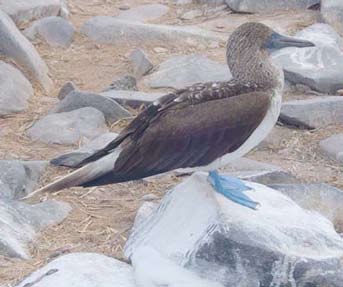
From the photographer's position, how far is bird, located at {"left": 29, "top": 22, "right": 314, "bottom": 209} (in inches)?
228

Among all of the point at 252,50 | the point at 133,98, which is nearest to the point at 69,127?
the point at 133,98

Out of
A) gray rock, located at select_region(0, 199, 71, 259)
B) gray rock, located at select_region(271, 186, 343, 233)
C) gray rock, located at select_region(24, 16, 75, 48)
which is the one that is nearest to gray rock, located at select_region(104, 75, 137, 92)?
gray rock, located at select_region(24, 16, 75, 48)

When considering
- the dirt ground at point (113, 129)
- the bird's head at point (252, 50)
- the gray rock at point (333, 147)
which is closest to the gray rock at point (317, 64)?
the dirt ground at point (113, 129)

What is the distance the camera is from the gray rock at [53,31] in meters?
10.2

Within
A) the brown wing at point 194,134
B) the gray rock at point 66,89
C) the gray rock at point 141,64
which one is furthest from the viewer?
the gray rock at point 141,64

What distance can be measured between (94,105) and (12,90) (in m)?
0.69

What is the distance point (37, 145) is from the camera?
8.07m

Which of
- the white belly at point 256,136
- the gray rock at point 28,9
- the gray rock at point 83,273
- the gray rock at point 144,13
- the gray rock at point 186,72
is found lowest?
the gray rock at point 144,13

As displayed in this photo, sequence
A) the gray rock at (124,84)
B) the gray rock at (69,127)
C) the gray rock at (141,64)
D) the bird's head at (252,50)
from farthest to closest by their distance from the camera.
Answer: the gray rock at (141,64)
the gray rock at (124,84)
the gray rock at (69,127)
the bird's head at (252,50)

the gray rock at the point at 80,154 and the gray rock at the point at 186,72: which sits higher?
the gray rock at the point at 80,154

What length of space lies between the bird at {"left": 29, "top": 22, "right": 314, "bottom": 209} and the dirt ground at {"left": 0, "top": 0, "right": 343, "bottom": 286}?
58 centimetres

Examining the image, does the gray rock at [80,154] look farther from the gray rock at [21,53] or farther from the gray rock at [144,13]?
the gray rock at [144,13]

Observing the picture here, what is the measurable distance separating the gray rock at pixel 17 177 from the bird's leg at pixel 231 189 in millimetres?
1421

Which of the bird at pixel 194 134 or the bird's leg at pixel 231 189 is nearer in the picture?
the bird at pixel 194 134
